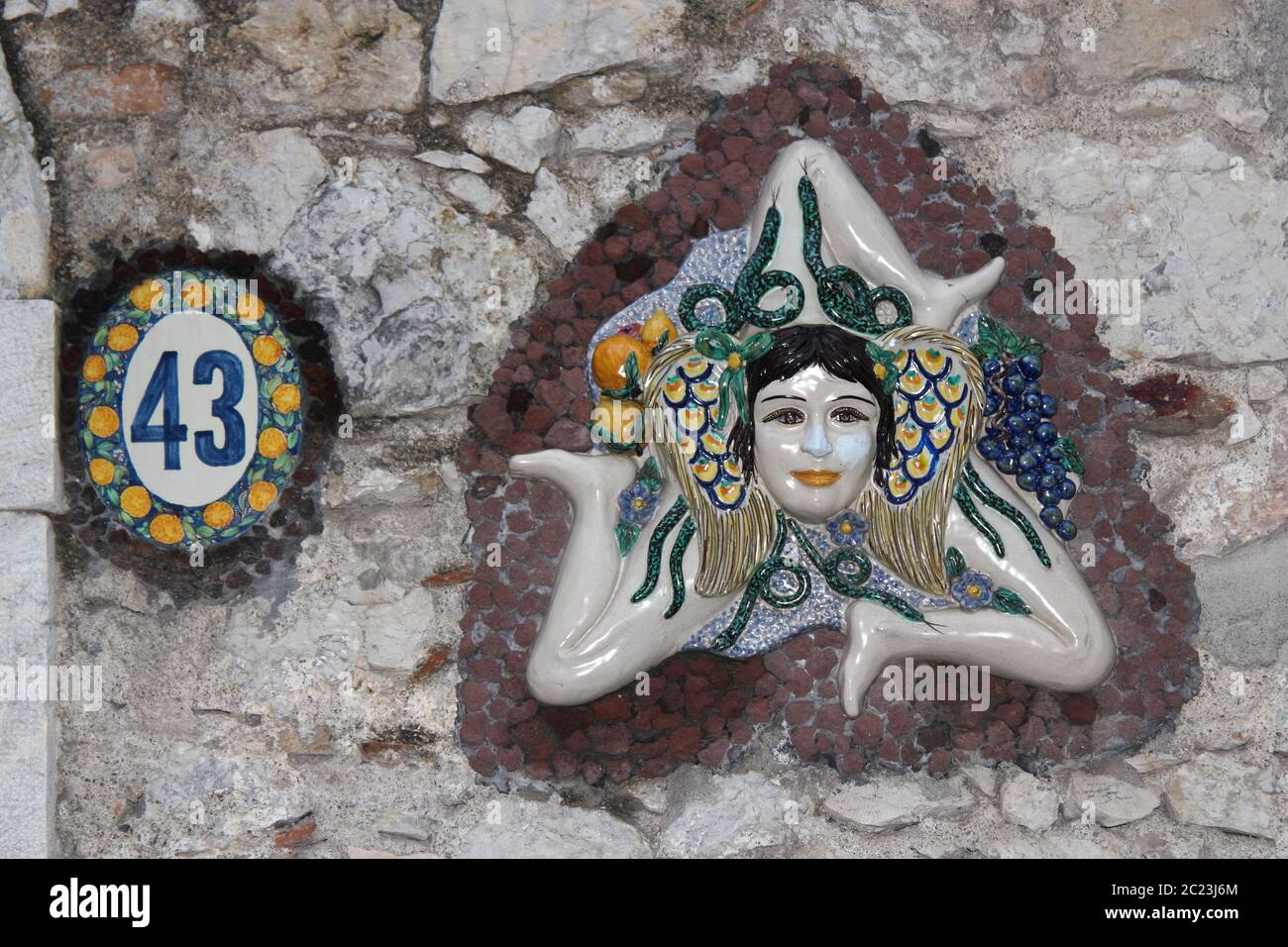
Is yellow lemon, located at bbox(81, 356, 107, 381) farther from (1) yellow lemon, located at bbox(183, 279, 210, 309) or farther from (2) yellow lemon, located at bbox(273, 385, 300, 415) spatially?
A: (2) yellow lemon, located at bbox(273, 385, 300, 415)

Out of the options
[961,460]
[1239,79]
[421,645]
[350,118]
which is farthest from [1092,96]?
[421,645]

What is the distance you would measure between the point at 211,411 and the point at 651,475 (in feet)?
2.17

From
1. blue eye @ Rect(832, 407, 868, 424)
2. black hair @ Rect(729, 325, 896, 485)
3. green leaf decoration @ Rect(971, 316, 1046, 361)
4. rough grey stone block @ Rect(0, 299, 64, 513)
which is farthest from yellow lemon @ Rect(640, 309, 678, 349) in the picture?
rough grey stone block @ Rect(0, 299, 64, 513)

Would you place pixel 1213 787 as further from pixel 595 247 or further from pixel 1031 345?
pixel 595 247

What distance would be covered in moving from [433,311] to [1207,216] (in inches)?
46.2

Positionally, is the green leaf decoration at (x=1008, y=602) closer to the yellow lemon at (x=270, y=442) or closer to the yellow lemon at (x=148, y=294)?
the yellow lemon at (x=270, y=442)

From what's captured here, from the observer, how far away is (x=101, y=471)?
201 centimetres

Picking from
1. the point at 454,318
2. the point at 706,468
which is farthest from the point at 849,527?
the point at 454,318

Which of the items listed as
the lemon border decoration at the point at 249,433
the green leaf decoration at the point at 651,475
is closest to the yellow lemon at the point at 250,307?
the lemon border decoration at the point at 249,433

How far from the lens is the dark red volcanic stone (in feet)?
6.48

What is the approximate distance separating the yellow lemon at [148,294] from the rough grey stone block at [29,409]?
120mm

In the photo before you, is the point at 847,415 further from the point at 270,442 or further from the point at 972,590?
the point at 270,442

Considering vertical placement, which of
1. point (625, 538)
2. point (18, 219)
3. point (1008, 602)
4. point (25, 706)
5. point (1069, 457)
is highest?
point (18, 219)

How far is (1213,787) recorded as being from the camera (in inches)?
78.4
